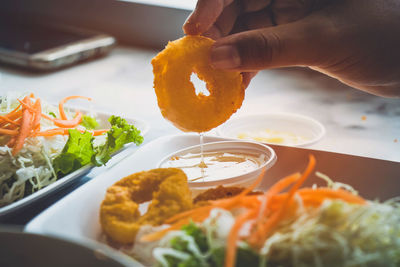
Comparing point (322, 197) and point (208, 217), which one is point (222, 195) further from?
point (322, 197)

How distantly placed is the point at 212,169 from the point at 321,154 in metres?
0.46

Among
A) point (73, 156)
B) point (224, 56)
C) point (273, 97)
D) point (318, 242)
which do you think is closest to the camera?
point (318, 242)

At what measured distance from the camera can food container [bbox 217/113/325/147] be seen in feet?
7.28

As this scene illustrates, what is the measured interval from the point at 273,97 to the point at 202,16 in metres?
1.50

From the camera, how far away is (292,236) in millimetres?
994

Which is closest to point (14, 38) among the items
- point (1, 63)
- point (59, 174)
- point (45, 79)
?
point (1, 63)

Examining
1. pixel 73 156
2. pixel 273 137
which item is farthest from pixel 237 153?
pixel 73 156

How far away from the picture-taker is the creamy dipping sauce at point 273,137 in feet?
7.27

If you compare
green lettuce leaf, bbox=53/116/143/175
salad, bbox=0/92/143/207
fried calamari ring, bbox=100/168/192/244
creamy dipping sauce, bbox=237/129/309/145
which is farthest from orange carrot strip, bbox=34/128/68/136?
creamy dipping sauce, bbox=237/129/309/145

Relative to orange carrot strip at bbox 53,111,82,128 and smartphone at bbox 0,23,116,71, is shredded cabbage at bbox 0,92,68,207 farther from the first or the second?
smartphone at bbox 0,23,116,71

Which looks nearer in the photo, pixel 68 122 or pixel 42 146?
pixel 42 146

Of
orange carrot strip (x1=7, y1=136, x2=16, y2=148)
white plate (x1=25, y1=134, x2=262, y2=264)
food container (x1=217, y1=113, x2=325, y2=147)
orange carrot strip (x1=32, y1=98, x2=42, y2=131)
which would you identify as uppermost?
orange carrot strip (x1=32, y1=98, x2=42, y2=131)

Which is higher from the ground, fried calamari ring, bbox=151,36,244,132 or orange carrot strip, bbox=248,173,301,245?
fried calamari ring, bbox=151,36,244,132

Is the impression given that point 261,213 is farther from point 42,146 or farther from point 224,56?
point 42,146
